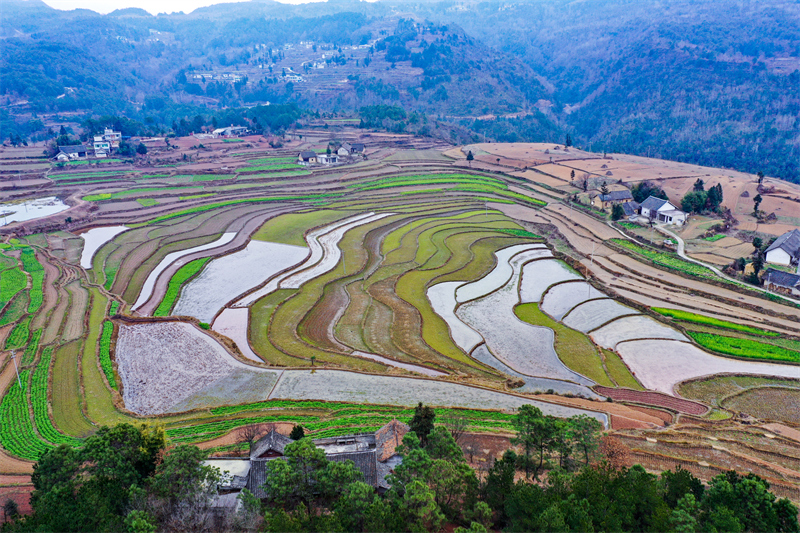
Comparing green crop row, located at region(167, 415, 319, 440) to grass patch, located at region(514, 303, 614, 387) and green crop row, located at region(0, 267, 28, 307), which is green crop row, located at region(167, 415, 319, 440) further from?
green crop row, located at region(0, 267, 28, 307)

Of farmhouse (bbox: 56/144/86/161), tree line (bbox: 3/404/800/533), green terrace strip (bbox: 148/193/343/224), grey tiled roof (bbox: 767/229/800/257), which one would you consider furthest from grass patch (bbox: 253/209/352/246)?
farmhouse (bbox: 56/144/86/161)

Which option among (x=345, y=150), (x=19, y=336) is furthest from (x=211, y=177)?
(x=19, y=336)

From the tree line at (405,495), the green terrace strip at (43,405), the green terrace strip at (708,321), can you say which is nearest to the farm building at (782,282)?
the green terrace strip at (708,321)

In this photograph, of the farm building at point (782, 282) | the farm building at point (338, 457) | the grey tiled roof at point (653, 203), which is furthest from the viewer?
the grey tiled roof at point (653, 203)

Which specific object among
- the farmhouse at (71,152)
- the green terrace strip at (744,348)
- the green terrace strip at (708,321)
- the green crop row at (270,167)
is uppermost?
the farmhouse at (71,152)

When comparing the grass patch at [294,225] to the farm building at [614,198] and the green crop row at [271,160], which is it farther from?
the farm building at [614,198]

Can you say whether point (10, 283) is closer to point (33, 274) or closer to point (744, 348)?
point (33, 274)
